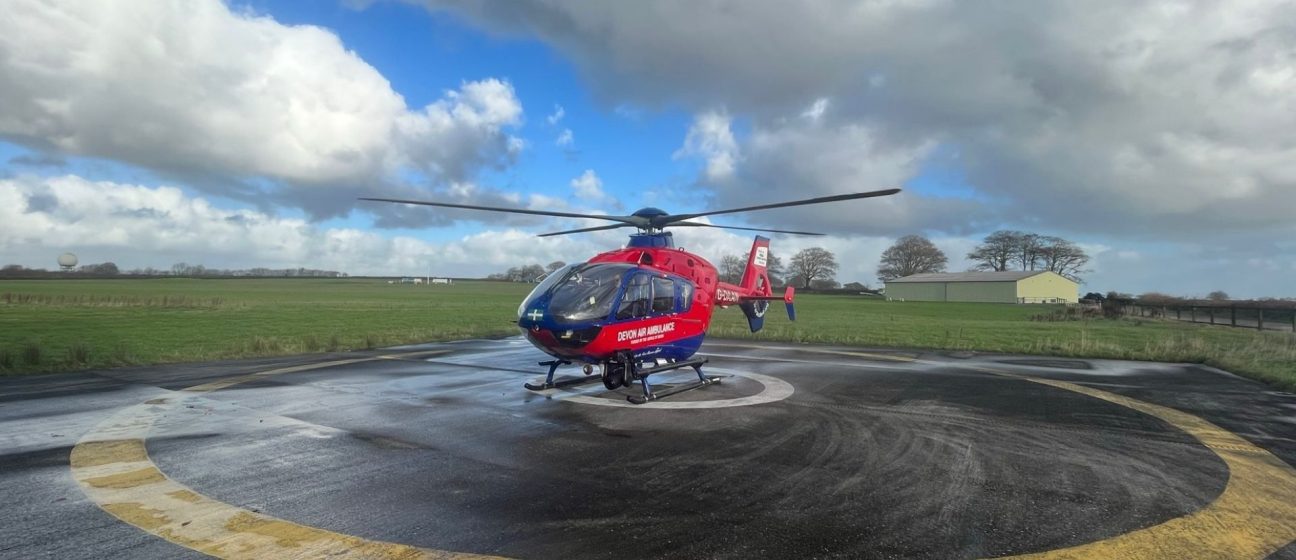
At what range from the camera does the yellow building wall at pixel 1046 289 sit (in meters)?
90.3

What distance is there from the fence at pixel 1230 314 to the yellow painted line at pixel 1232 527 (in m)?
34.9

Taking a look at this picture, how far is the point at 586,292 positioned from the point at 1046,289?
103 m

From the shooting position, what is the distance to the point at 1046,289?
92.5m

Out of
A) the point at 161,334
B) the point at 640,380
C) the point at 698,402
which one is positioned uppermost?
the point at 640,380

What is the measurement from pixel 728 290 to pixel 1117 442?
337 inches

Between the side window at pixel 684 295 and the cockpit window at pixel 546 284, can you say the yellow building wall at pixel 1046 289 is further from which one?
the cockpit window at pixel 546 284

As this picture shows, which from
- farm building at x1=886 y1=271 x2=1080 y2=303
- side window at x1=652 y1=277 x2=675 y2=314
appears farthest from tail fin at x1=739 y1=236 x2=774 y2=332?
farm building at x1=886 y1=271 x2=1080 y2=303

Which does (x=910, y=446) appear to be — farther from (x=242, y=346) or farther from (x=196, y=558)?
(x=242, y=346)

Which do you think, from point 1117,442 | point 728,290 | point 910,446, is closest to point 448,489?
point 910,446

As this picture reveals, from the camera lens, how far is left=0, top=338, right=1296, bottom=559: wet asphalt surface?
193 inches

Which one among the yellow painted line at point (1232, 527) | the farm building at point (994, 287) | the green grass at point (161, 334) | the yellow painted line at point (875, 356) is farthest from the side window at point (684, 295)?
the farm building at point (994, 287)

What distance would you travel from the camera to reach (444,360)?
16.7 m

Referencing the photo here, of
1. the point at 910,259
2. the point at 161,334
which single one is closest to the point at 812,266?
the point at 910,259

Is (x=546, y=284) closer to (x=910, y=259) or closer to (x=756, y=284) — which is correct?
(x=756, y=284)
